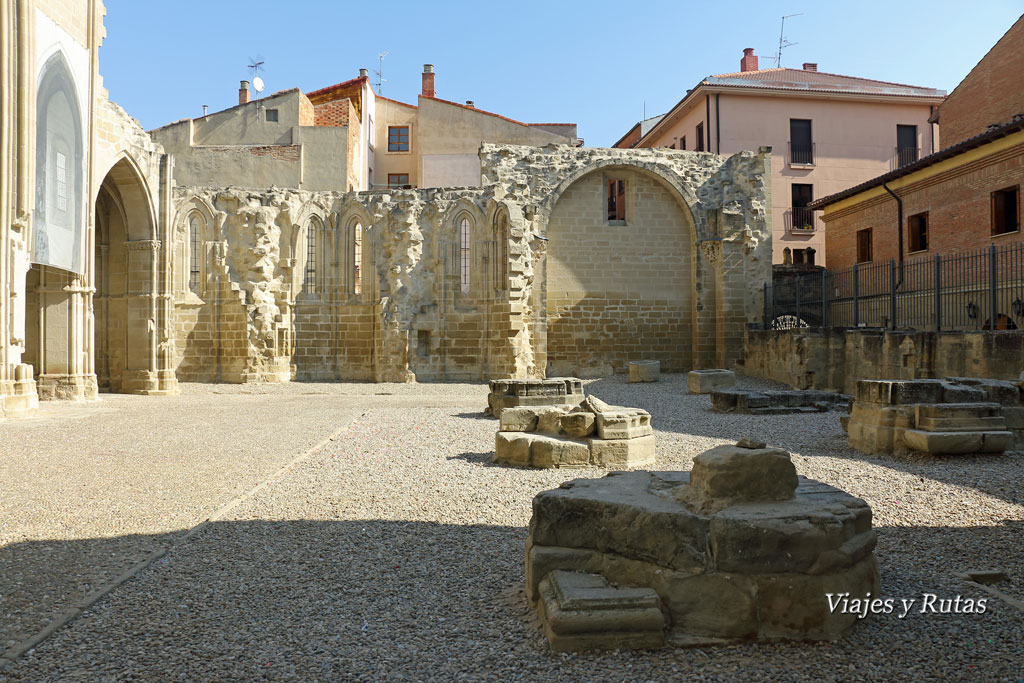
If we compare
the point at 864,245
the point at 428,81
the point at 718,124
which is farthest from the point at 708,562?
the point at 428,81

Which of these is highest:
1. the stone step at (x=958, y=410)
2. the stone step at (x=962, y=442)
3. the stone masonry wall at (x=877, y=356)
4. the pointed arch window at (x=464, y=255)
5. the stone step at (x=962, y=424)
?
the pointed arch window at (x=464, y=255)

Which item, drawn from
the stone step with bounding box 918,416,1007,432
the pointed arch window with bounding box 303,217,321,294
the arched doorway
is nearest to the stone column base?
the arched doorway

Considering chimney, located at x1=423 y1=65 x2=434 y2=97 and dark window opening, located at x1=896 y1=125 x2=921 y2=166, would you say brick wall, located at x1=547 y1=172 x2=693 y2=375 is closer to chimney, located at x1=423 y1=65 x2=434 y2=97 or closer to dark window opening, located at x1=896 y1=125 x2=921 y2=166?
dark window opening, located at x1=896 y1=125 x2=921 y2=166

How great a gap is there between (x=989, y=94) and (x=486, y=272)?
1605 cm

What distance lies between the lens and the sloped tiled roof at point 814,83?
2850 cm

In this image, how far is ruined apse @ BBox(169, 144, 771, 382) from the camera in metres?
19.9

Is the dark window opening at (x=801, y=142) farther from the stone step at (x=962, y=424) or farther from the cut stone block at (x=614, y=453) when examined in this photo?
the cut stone block at (x=614, y=453)

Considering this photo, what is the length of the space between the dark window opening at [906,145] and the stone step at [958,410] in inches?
970

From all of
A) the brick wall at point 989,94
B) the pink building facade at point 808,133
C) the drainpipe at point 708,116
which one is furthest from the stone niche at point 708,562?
the drainpipe at point 708,116

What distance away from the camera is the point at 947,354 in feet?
37.8

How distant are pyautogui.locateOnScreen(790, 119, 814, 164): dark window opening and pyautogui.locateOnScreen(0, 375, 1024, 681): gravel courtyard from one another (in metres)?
22.4

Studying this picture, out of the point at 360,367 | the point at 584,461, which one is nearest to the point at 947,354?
the point at 584,461

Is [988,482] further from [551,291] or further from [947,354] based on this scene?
[551,291]

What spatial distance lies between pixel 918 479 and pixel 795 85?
1022 inches
